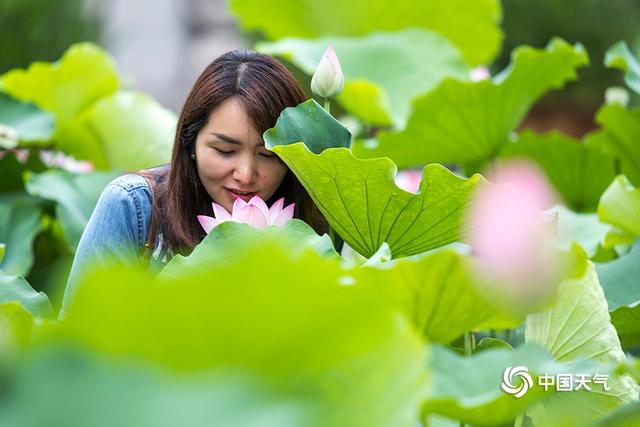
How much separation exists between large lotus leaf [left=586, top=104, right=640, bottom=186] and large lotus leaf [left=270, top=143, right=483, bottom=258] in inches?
32.4

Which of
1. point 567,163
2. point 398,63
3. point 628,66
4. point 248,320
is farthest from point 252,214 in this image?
point 398,63

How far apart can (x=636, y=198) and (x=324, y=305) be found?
35.7 inches

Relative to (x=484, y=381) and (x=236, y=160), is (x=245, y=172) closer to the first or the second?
(x=236, y=160)

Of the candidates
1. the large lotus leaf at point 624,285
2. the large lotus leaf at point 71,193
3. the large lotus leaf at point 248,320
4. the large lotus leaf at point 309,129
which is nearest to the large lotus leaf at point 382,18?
the large lotus leaf at point 71,193

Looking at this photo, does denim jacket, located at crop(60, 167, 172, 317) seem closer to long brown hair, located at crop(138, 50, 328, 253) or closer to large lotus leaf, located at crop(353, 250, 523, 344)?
long brown hair, located at crop(138, 50, 328, 253)

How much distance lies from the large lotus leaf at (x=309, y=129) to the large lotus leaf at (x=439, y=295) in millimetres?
265

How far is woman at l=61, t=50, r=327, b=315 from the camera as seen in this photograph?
45.2 inches

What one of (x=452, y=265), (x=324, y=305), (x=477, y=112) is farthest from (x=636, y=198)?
(x=324, y=305)

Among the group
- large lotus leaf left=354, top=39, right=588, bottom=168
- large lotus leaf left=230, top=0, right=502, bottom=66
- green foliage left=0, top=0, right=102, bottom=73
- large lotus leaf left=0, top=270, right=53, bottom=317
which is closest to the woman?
large lotus leaf left=0, top=270, right=53, bottom=317

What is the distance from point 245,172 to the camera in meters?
1.13

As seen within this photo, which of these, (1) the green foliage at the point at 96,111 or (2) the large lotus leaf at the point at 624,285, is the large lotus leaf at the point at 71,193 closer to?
Answer: (1) the green foliage at the point at 96,111

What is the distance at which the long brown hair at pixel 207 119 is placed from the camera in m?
1.17

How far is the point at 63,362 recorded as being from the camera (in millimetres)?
414

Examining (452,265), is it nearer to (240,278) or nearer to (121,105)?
(240,278)
